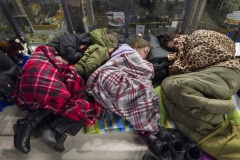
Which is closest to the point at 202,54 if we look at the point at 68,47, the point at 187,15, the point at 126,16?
the point at 187,15

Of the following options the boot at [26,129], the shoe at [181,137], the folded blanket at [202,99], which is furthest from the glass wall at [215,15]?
the boot at [26,129]

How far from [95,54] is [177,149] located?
2.68 ft

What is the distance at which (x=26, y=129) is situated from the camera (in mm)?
1029

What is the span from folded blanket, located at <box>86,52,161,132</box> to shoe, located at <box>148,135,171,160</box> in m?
0.06

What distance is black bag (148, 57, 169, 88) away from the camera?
1311mm

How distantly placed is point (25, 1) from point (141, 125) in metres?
1.42

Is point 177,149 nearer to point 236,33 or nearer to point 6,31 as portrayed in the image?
point 236,33

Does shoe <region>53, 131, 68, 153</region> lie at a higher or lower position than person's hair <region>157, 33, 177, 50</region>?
lower

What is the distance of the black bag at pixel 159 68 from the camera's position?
51.6 inches

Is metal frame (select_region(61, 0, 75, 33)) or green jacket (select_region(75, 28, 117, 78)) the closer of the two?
green jacket (select_region(75, 28, 117, 78))

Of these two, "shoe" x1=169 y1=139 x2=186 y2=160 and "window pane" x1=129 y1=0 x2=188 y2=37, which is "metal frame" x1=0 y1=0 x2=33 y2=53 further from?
"shoe" x1=169 y1=139 x2=186 y2=160

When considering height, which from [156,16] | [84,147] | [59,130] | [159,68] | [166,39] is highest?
[156,16]

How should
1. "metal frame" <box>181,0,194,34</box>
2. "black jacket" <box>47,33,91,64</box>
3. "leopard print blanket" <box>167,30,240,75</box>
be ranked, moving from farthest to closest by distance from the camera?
"metal frame" <box>181,0,194,34</box> < "black jacket" <box>47,33,91,64</box> < "leopard print blanket" <box>167,30,240,75</box>

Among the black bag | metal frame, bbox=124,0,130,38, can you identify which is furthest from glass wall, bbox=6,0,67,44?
the black bag
